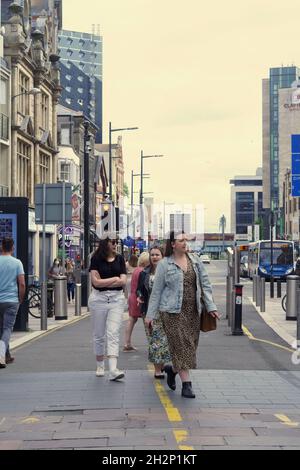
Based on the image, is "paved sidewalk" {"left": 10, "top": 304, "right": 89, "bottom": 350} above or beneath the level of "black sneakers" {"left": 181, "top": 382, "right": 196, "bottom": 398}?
beneath

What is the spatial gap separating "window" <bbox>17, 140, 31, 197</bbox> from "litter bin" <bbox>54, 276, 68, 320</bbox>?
1868 cm

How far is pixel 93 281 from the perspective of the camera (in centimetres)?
981

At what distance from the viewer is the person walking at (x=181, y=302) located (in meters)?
8.47

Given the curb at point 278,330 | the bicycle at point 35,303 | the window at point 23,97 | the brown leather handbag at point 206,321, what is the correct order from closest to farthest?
the brown leather handbag at point 206,321, the curb at point 278,330, the bicycle at point 35,303, the window at point 23,97

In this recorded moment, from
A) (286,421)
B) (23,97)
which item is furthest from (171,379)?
(23,97)

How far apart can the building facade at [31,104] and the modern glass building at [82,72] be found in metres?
94.2

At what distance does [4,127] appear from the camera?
36.2m

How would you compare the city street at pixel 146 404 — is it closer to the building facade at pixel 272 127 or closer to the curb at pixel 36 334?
the curb at pixel 36 334

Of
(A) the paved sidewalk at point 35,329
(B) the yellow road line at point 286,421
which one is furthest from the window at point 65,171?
(B) the yellow road line at point 286,421

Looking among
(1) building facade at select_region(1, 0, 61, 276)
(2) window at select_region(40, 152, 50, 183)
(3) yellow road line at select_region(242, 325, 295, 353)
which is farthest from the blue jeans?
(2) window at select_region(40, 152, 50, 183)

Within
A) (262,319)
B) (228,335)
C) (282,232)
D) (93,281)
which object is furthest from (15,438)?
(282,232)

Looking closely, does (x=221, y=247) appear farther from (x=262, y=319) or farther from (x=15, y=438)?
(x=15, y=438)

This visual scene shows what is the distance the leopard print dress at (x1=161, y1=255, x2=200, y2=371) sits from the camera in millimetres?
8453

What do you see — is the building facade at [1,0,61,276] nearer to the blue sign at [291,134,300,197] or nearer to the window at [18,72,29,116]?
the window at [18,72,29,116]
